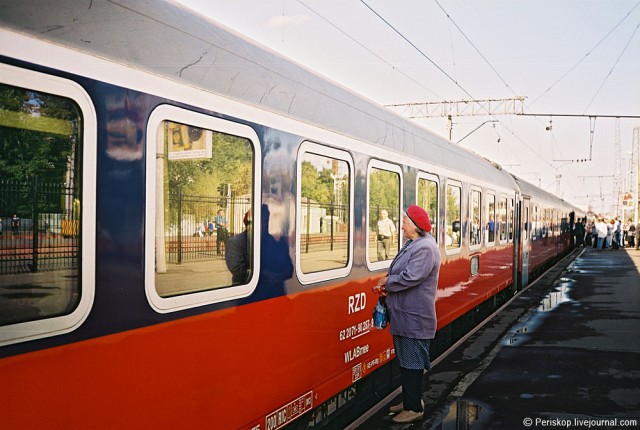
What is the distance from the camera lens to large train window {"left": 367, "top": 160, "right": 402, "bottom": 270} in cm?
564

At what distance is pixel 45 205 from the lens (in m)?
2.42

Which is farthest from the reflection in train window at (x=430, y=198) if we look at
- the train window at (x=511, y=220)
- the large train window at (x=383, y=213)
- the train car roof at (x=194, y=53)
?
the train window at (x=511, y=220)

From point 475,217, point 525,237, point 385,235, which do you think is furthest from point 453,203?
point 525,237

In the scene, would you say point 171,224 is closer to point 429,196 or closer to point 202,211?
point 202,211

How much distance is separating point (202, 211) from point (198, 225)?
0.26ft

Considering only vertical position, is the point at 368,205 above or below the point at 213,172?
below

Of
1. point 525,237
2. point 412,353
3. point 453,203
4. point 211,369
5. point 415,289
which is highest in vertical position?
point 453,203

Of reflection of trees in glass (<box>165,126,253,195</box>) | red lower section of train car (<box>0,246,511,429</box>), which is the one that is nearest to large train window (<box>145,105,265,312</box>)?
reflection of trees in glass (<box>165,126,253,195</box>)

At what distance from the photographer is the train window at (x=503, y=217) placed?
39.8 ft

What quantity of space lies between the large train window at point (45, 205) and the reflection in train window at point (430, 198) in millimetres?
4879

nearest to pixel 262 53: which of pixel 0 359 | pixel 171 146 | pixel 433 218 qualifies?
pixel 171 146

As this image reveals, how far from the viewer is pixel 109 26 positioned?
2.78 meters

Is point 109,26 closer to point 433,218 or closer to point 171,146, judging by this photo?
point 171,146

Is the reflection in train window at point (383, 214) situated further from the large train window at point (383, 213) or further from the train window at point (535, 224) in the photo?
the train window at point (535, 224)
